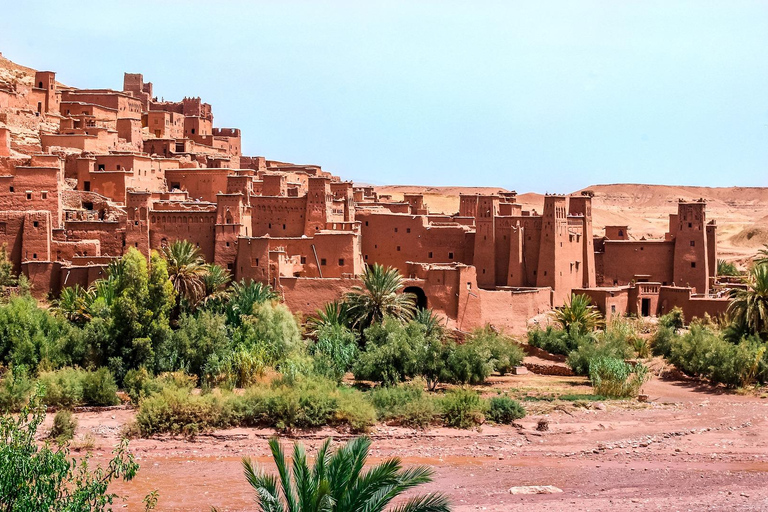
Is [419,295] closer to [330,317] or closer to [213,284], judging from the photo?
[330,317]

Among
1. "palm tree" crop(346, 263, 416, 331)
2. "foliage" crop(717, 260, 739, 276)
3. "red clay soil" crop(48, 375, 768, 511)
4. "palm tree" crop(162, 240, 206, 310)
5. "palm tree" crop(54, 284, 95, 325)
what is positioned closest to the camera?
"red clay soil" crop(48, 375, 768, 511)

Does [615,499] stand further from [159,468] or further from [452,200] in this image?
[452,200]

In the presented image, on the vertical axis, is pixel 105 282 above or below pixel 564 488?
above

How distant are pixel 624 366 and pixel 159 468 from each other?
12851 mm

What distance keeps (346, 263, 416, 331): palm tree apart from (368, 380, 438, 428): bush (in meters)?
3.69

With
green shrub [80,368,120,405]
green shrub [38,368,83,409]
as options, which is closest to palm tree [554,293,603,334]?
green shrub [80,368,120,405]

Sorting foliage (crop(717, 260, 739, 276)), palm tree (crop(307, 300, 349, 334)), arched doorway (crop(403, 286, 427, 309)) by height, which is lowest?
palm tree (crop(307, 300, 349, 334))

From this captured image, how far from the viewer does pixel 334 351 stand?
2923 cm

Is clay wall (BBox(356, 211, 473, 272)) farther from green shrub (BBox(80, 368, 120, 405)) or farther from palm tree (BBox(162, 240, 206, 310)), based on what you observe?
green shrub (BBox(80, 368, 120, 405))

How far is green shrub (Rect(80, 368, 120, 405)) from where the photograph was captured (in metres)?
26.8

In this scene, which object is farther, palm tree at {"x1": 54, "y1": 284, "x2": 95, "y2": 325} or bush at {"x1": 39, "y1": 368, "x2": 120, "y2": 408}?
palm tree at {"x1": 54, "y1": 284, "x2": 95, "y2": 325}

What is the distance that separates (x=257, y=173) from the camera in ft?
136

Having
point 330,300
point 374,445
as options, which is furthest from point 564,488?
point 330,300

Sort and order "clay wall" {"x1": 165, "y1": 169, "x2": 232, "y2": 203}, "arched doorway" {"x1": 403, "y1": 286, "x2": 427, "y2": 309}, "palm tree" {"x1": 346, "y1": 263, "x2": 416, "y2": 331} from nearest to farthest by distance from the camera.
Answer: "palm tree" {"x1": 346, "y1": 263, "x2": 416, "y2": 331} → "arched doorway" {"x1": 403, "y1": 286, "x2": 427, "y2": 309} → "clay wall" {"x1": 165, "y1": 169, "x2": 232, "y2": 203}
